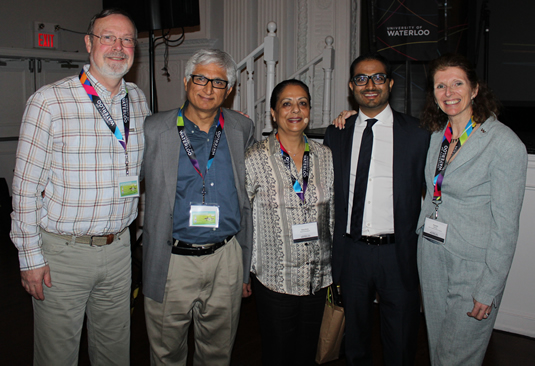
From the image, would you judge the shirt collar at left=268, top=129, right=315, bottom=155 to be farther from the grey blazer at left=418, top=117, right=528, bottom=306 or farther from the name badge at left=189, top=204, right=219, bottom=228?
the grey blazer at left=418, top=117, right=528, bottom=306

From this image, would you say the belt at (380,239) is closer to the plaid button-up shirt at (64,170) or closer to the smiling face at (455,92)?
the smiling face at (455,92)

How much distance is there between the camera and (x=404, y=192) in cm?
197

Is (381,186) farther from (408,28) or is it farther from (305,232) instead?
(408,28)

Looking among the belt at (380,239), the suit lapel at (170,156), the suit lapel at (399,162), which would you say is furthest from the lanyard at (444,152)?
the suit lapel at (170,156)

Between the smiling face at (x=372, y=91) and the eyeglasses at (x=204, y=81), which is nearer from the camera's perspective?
the eyeglasses at (x=204, y=81)

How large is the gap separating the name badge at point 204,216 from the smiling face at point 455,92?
47.2 inches

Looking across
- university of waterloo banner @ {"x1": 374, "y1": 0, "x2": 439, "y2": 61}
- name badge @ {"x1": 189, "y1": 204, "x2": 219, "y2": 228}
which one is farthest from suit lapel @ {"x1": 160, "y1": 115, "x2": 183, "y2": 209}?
university of waterloo banner @ {"x1": 374, "y1": 0, "x2": 439, "y2": 61}

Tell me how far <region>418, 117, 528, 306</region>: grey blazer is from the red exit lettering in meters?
6.81

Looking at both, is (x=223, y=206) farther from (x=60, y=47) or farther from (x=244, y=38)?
(x=60, y=47)

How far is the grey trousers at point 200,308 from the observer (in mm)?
1923

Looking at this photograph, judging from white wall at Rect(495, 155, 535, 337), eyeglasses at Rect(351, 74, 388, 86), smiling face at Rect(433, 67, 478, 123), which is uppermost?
eyeglasses at Rect(351, 74, 388, 86)

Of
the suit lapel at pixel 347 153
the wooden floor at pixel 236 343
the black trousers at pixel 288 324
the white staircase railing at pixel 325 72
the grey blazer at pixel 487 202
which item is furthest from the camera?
the white staircase railing at pixel 325 72

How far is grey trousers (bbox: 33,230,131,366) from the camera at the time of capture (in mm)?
1805

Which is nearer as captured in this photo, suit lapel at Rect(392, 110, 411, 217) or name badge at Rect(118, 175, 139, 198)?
name badge at Rect(118, 175, 139, 198)
